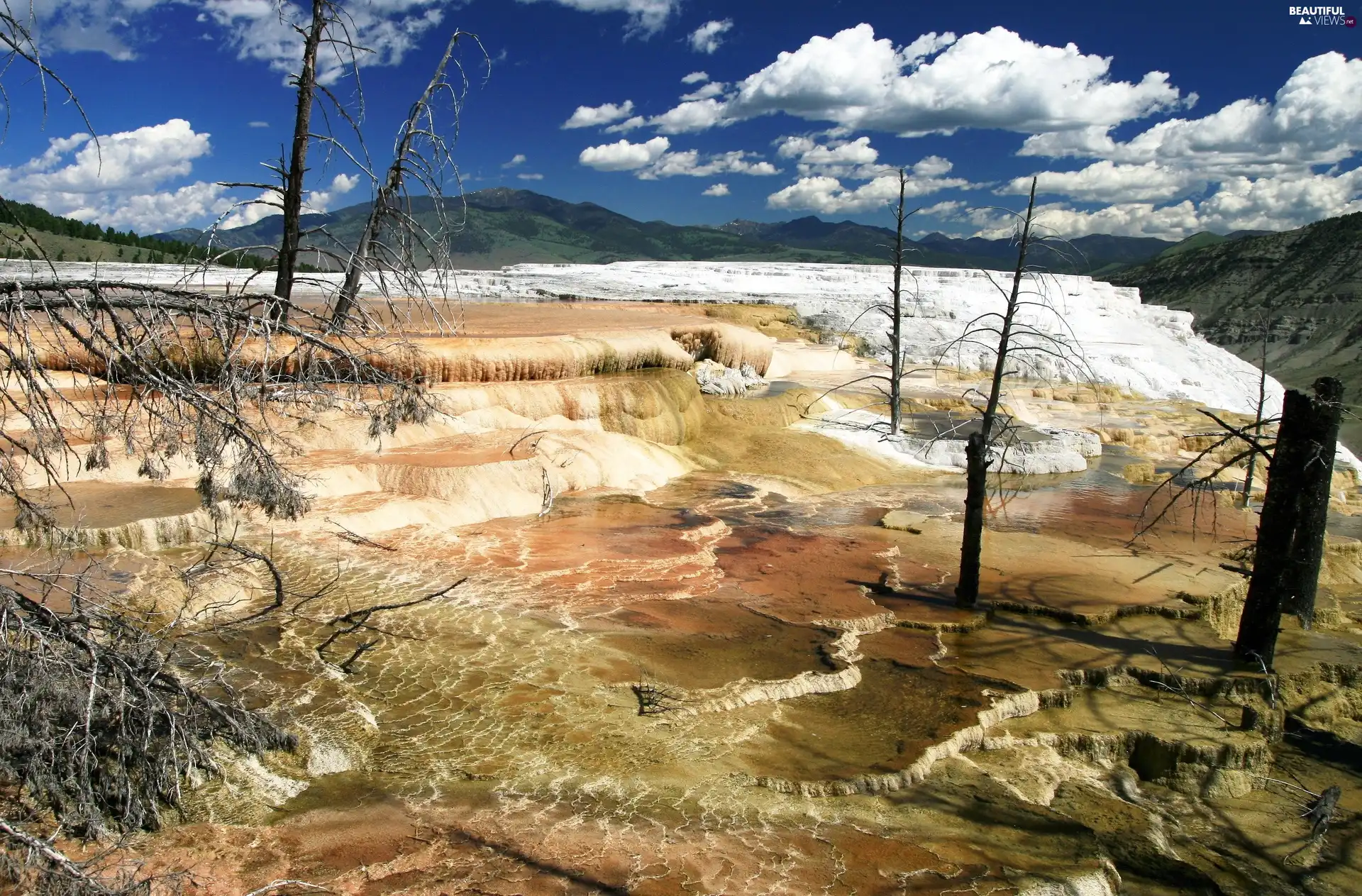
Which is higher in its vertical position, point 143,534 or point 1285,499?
point 1285,499

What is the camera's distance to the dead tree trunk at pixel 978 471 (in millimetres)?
7734

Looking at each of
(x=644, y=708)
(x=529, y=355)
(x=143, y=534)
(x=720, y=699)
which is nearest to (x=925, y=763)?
(x=720, y=699)

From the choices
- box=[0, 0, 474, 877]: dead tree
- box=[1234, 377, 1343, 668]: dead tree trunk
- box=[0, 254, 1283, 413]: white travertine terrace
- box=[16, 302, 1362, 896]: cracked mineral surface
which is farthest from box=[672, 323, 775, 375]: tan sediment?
box=[0, 0, 474, 877]: dead tree

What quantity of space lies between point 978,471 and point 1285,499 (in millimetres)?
2275

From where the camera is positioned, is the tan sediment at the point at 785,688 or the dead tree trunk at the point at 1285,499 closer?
the tan sediment at the point at 785,688

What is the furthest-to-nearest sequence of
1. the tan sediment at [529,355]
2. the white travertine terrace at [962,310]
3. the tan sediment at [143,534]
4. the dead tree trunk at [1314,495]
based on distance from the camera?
the white travertine terrace at [962,310], the tan sediment at [529,355], the tan sediment at [143,534], the dead tree trunk at [1314,495]

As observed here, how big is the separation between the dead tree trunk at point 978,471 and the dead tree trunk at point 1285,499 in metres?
2.10

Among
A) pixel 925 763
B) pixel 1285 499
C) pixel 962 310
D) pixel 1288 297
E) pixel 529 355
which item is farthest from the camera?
pixel 1288 297

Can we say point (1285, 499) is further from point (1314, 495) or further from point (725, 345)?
point (725, 345)

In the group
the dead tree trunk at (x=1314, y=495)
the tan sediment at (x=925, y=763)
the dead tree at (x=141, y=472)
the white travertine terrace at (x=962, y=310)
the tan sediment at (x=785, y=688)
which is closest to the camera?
the dead tree at (x=141, y=472)

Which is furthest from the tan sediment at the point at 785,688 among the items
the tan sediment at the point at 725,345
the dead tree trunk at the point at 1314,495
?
the tan sediment at the point at 725,345

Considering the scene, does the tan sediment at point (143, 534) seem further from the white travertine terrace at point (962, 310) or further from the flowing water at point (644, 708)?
the white travertine terrace at point (962, 310)

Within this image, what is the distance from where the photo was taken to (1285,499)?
6633 mm

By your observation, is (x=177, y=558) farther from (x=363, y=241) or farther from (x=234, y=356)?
(x=234, y=356)
